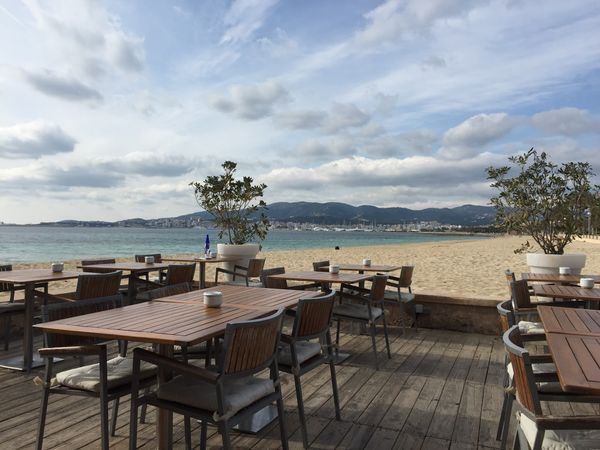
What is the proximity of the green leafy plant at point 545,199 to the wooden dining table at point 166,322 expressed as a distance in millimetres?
5416

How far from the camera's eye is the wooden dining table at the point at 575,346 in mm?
1344

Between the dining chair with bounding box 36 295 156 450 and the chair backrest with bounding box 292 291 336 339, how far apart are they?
81 centimetres

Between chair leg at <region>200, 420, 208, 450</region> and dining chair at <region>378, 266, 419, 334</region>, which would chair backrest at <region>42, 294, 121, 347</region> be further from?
dining chair at <region>378, 266, 419, 334</region>

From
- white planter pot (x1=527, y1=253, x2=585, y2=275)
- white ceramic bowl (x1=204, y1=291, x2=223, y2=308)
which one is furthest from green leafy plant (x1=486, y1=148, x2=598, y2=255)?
white ceramic bowl (x1=204, y1=291, x2=223, y2=308)

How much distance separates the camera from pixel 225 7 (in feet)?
23.9

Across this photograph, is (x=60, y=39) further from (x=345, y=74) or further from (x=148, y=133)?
(x=345, y=74)

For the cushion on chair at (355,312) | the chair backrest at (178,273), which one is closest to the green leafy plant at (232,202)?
the chair backrest at (178,273)

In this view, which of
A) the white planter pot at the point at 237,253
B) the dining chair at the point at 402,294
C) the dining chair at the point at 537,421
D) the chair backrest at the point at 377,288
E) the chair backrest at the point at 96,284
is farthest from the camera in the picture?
the white planter pot at the point at 237,253

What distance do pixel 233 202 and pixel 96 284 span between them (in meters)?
4.94

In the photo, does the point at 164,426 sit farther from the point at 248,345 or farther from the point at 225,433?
the point at 248,345

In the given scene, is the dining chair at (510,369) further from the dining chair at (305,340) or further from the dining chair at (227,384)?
the dining chair at (227,384)

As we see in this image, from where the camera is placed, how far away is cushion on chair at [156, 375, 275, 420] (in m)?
1.92

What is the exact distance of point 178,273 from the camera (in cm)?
490

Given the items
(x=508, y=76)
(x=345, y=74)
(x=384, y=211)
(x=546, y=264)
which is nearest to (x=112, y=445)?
(x=546, y=264)
